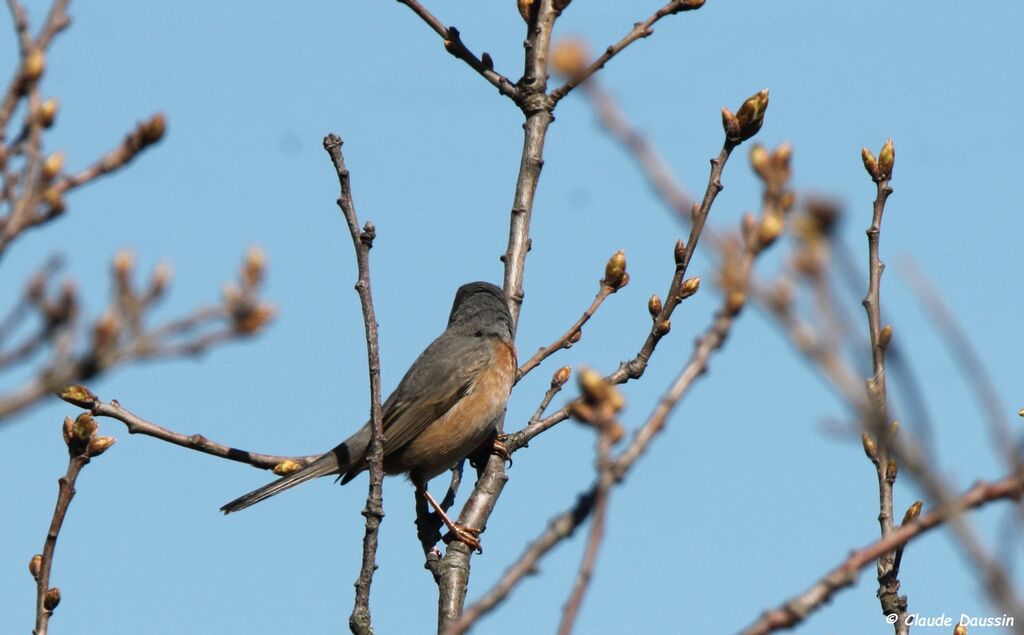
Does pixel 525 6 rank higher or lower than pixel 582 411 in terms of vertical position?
higher

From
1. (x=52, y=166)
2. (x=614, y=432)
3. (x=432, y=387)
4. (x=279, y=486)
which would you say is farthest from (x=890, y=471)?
(x=432, y=387)

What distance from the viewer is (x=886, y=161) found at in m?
4.99

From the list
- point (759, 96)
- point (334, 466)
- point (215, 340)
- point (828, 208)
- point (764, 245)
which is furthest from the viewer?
point (334, 466)

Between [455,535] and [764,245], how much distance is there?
14.5 ft

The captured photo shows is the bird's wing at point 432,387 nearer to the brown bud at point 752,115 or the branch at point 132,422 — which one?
the branch at point 132,422

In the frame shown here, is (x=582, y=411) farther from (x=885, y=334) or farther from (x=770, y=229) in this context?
(x=885, y=334)

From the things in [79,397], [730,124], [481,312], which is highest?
[481,312]

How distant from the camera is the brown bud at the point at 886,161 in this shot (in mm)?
4992

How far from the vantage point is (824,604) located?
2166mm

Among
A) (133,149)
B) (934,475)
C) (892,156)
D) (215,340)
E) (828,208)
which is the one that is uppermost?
(892,156)

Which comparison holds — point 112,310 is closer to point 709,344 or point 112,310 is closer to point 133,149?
point 133,149

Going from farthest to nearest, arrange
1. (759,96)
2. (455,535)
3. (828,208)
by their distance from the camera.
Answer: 1. (455,535)
2. (759,96)
3. (828,208)

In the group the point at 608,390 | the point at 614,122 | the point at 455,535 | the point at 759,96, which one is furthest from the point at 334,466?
the point at 614,122

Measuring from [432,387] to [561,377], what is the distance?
79.9 inches
